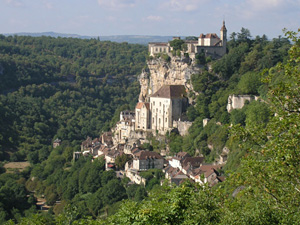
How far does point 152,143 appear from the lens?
6388 cm

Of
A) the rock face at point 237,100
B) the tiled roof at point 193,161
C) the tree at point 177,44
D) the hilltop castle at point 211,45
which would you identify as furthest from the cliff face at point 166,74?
the tiled roof at point 193,161

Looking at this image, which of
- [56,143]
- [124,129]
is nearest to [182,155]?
[124,129]

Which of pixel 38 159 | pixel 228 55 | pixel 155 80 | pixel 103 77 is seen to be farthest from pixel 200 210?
pixel 103 77

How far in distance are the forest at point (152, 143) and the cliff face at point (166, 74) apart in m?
1.79

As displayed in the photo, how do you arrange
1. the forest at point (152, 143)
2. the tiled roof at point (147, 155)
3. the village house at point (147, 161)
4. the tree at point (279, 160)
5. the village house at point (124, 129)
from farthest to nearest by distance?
1. the village house at point (124, 129)
2. the tiled roof at point (147, 155)
3. the village house at point (147, 161)
4. the forest at point (152, 143)
5. the tree at point (279, 160)

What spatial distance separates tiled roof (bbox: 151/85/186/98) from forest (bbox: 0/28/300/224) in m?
1.92

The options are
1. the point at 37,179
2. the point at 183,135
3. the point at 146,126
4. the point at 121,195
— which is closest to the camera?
the point at 121,195

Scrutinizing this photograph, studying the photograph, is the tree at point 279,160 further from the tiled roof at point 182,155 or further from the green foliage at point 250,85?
the green foliage at point 250,85

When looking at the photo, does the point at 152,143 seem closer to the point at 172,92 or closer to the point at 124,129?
the point at 172,92

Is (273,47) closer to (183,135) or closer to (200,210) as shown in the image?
(183,135)

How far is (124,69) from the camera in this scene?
158875 millimetres

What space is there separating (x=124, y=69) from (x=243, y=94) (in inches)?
4142

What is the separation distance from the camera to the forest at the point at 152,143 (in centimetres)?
1769

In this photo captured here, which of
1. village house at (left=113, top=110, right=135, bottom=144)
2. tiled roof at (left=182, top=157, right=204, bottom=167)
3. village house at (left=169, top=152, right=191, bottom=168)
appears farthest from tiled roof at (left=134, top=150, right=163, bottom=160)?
village house at (left=113, top=110, right=135, bottom=144)
